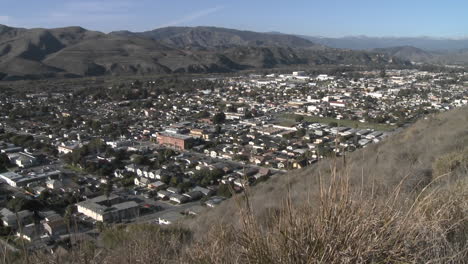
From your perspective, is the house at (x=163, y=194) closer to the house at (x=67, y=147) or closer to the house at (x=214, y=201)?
the house at (x=214, y=201)

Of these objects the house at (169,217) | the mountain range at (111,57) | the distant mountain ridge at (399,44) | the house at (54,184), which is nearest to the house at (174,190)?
the house at (169,217)

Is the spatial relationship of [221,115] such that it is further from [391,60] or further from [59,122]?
[391,60]

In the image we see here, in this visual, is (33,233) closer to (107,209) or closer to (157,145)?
(107,209)

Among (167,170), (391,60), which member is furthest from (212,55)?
(167,170)

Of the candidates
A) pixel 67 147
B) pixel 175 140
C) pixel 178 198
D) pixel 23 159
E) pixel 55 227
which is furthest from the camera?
pixel 175 140

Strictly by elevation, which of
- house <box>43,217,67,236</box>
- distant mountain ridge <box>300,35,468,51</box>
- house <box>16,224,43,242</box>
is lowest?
house <box>43,217,67,236</box>

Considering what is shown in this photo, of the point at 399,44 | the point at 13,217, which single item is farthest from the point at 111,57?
the point at 399,44

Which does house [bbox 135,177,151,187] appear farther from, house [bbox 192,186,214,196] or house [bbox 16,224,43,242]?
house [bbox 16,224,43,242]

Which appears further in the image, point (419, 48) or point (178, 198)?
point (419, 48)

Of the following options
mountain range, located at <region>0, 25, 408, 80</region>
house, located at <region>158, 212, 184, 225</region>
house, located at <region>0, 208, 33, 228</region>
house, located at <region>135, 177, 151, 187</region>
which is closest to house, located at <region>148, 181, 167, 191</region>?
house, located at <region>135, 177, 151, 187</region>
